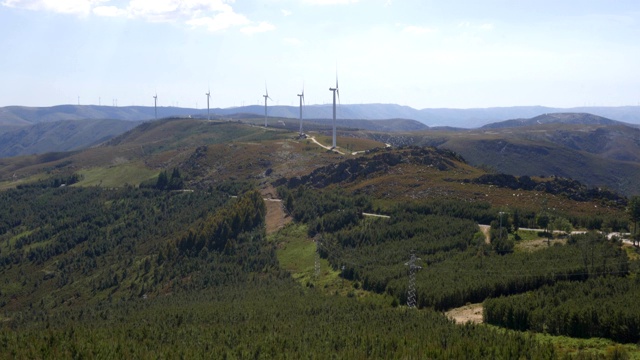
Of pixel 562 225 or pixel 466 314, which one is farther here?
pixel 562 225

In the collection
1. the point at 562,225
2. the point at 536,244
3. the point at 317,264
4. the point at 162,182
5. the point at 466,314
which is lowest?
the point at 317,264

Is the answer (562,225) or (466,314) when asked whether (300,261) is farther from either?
(466,314)

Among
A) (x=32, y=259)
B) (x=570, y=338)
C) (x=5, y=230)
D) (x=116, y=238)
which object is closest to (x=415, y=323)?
(x=570, y=338)

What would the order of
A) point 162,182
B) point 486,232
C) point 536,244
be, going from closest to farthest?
point 536,244
point 486,232
point 162,182

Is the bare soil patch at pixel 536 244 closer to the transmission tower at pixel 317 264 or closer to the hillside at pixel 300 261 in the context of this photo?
the hillside at pixel 300 261

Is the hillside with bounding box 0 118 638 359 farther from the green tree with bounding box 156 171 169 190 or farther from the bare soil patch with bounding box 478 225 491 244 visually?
the green tree with bounding box 156 171 169 190

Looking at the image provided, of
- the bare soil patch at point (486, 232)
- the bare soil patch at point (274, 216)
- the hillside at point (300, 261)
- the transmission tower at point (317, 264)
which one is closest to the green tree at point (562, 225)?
the hillside at point (300, 261)

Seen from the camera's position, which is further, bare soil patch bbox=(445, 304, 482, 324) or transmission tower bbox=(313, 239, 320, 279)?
transmission tower bbox=(313, 239, 320, 279)

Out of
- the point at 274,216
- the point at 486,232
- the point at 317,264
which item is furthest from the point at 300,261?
the point at 274,216

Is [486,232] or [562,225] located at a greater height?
[562,225]

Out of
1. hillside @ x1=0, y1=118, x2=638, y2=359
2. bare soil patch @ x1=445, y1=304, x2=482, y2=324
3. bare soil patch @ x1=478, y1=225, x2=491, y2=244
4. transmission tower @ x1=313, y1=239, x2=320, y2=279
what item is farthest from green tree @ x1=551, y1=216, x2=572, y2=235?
transmission tower @ x1=313, y1=239, x2=320, y2=279

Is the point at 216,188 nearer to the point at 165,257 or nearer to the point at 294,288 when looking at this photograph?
the point at 165,257
